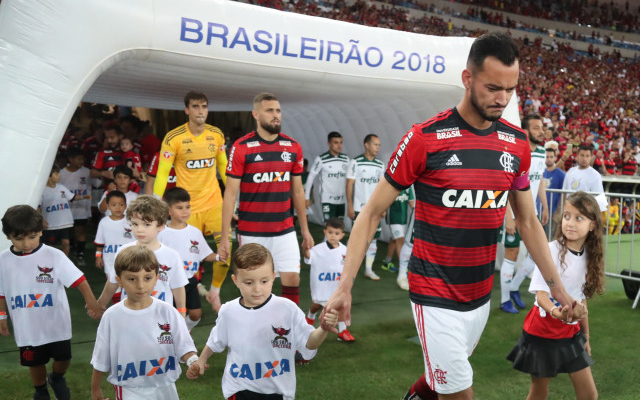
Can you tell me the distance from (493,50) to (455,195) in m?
0.62

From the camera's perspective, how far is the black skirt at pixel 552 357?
3.26 meters

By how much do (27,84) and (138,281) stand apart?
2.67m

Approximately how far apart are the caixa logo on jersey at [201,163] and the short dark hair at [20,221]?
7.36ft

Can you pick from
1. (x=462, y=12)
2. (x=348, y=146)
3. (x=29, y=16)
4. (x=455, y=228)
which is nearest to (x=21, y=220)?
(x=29, y=16)

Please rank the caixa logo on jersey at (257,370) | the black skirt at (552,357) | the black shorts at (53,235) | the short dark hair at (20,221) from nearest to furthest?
the caixa logo on jersey at (257,370) → the black skirt at (552,357) → the short dark hair at (20,221) → the black shorts at (53,235)

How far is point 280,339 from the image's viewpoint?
2.83 metres

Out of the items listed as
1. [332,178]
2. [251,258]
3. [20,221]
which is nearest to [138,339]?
[251,258]

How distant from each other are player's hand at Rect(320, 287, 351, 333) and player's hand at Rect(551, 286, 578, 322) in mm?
1202

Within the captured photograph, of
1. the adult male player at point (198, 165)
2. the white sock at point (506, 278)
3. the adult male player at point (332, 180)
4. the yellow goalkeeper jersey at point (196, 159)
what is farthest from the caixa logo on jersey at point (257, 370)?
the adult male player at point (332, 180)

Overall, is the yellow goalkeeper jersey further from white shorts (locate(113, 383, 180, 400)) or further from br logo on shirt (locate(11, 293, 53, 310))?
white shorts (locate(113, 383, 180, 400))

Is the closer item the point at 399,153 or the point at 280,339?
the point at 399,153

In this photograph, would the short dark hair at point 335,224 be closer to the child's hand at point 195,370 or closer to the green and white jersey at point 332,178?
the child's hand at point 195,370

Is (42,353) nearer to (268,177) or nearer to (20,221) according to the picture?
(20,221)

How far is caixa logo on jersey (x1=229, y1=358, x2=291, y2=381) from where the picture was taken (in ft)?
9.21
